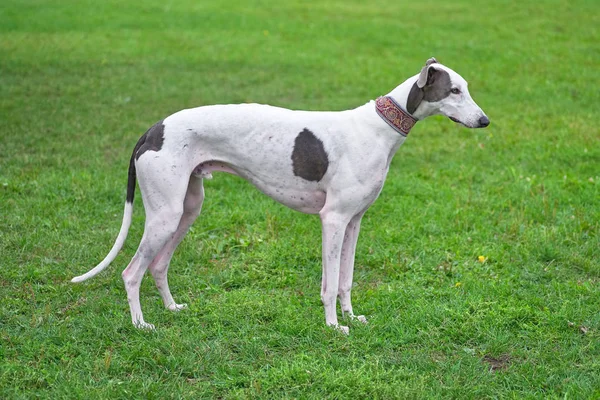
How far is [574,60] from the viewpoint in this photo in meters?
13.9

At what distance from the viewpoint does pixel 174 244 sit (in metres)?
5.28

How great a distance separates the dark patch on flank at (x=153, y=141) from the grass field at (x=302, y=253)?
115cm

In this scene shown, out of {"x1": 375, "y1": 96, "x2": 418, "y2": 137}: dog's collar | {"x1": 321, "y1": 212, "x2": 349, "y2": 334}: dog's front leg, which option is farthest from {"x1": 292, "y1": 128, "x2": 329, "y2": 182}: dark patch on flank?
{"x1": 375, "y1": 96, "x2": 418, "y2": 137}: dog's collar

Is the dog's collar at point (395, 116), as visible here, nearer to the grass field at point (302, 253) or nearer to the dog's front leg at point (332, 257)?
the dog's front leg at point (332, 257)

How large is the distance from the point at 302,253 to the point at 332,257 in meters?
1.38

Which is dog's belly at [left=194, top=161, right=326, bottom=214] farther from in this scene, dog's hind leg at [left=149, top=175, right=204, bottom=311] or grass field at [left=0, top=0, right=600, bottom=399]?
grass field at [left=0, top=0, right=600, bottom=399]

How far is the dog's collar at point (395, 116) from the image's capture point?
4863 millimetres

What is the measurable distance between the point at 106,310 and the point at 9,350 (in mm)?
780

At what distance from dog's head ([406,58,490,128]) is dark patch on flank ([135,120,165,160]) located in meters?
1.59

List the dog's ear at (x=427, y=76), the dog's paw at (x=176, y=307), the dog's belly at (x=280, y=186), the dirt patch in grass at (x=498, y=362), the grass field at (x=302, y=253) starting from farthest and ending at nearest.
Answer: the dog's paw at (x=176, y=307)
the dog's belly at (x=280, y=186)
the dog's ear at (x=427, y=76)
the dirt patch in grass at (x=498, y=362)
the grass field at (x=302, y=253)

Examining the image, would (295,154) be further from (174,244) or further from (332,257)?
(174,244)

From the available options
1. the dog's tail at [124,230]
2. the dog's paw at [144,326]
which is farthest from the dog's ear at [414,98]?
the dog's paw at [144,326]

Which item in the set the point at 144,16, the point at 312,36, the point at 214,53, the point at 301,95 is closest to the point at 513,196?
the point at 301,95

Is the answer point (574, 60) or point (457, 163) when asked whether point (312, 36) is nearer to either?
point (574, 60)
